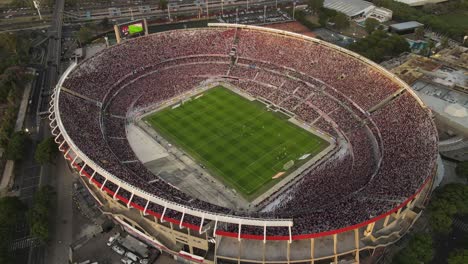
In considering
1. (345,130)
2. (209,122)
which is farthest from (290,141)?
(209,122)

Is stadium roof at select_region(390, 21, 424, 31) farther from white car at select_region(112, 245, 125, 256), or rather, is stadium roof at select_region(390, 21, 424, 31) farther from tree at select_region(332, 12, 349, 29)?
white car at select_region(112, 245, 125, 256)

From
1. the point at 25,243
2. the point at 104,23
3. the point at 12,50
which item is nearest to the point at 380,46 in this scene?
the point at 104,23

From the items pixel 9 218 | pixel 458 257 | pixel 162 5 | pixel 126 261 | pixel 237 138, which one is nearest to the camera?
pixel 458 257

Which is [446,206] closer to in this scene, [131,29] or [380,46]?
[380,46]

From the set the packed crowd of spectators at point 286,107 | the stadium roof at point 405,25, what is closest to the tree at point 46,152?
the packed crowd of spectators at point 286,107

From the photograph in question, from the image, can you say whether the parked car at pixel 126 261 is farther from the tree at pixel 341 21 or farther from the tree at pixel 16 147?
the tree at pixel 341 21

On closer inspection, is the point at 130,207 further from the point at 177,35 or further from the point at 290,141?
the point at 177,35
